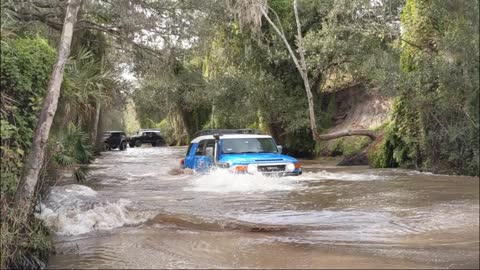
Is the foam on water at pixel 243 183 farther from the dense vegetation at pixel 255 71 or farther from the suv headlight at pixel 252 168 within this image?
the dense vegetation at pixel 255 71

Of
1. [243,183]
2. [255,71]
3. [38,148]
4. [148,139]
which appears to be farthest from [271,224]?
[148,139]

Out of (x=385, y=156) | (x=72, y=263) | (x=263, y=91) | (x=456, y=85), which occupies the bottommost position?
(x=72, y=263)

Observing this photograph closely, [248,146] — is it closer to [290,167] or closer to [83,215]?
[290,167]

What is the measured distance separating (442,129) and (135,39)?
10781 millimetres

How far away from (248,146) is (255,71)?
46.7 feet

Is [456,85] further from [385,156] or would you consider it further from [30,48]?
[385,156]

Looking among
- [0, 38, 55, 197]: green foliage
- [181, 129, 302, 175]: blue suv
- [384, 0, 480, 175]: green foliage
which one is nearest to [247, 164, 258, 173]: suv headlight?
[181, 129, 302, 175]: blue suv

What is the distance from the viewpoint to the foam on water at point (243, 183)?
43.0 feet

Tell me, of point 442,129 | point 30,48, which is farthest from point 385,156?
point 30,48

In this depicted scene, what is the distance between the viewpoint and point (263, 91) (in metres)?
27.7

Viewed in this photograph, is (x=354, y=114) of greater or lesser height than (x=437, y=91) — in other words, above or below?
above

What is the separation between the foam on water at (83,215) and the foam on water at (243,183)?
93.2 inches

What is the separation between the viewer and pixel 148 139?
2046 inches

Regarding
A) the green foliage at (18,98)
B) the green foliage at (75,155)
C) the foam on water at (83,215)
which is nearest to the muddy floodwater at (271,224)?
the foam on water at (83,215)
